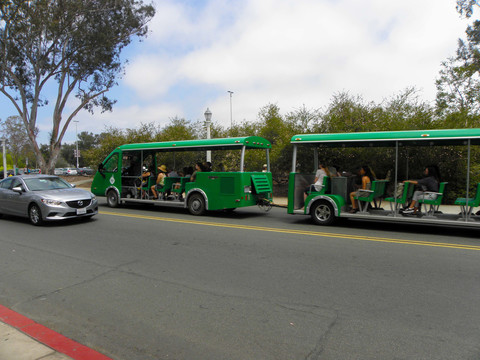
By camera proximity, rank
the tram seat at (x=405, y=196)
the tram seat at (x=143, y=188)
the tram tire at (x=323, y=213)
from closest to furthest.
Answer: the tram seat at (x=405, y=196) < the tram tire at (x=323, y=213) < the tram seat at (x=143, y=188)

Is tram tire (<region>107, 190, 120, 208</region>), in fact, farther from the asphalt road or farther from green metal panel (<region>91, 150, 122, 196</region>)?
the asphalt road

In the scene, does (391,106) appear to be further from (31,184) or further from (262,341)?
(262,341)

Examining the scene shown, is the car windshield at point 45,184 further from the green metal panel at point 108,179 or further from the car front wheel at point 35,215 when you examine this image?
the green metal panel at point 108,179

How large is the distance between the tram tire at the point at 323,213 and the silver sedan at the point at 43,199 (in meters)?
6.47

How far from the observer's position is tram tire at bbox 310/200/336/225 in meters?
10.3

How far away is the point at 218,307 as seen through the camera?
442 cm

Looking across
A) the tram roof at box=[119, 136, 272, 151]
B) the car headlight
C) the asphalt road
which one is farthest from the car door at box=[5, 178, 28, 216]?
the tram roof at box=[119, 136, 272, 151]

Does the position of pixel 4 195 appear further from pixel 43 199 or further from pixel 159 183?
pixel 159 183

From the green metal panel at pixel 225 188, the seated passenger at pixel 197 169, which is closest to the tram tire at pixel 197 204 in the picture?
the green metal panel at pixel 225 188

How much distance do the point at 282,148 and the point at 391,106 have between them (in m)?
5.90

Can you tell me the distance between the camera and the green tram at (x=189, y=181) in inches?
466

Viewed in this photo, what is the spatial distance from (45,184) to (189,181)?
4.63 metres

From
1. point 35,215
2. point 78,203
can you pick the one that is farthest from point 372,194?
point 35,215

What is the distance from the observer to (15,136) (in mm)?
65375
